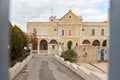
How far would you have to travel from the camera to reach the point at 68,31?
192 feet

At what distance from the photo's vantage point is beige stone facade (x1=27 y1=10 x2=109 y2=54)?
57688 mm

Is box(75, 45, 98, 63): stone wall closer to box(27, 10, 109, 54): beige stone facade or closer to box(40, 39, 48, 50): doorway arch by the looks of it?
box(27, 10, 109, 54): beige stone facade

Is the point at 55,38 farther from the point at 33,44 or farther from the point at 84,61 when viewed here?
the point at 84,61

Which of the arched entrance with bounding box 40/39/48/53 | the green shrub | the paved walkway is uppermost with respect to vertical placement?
the arched entrance with bounding box 40/39/48/53

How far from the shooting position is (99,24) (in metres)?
58.3

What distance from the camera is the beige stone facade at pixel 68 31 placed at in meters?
57.7
